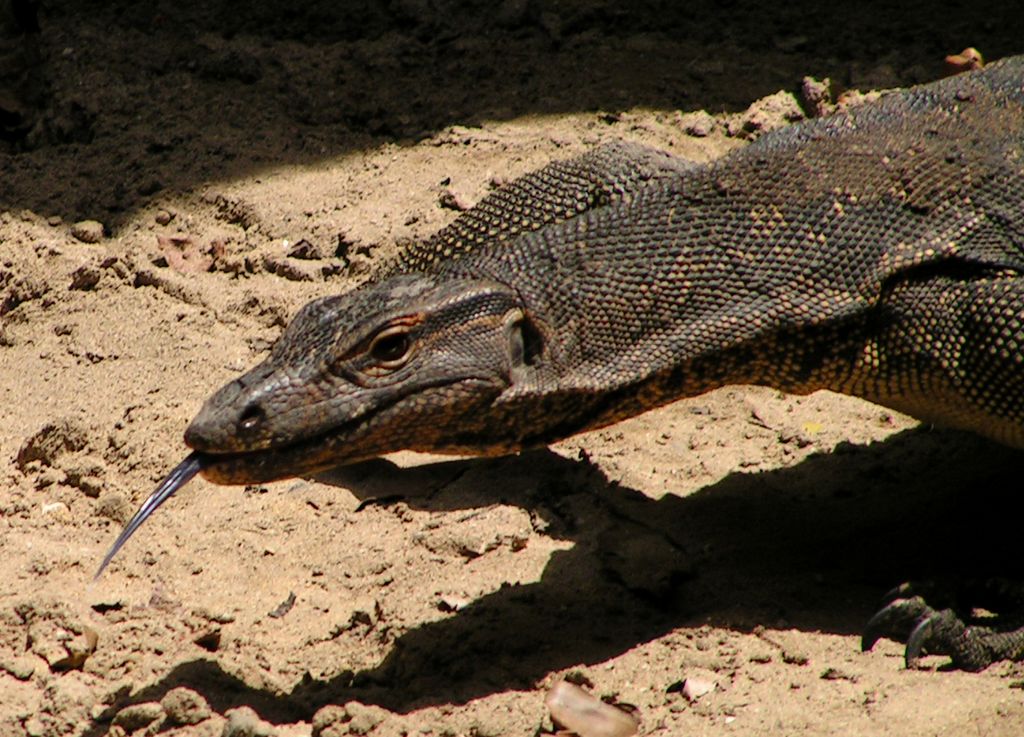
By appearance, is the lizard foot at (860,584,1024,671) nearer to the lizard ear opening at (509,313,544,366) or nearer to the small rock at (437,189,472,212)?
the lizard ear opening at (509,313,544,366)

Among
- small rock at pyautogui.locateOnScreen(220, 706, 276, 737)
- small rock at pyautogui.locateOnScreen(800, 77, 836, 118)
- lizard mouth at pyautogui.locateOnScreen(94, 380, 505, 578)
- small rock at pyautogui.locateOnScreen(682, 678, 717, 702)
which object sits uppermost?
small rock at pyautogui.locateOnScreen(800, 77, 836, 118)

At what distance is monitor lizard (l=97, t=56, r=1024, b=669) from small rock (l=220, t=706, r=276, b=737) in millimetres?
579

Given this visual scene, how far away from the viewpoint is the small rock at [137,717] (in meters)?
4.23

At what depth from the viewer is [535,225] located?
188 inches

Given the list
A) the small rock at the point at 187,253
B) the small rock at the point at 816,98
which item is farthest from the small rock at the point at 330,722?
the small rock at the point at 816,98

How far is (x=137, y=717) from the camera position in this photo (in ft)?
13.9

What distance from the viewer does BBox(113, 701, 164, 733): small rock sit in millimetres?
4227

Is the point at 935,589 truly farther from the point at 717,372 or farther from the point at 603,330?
the point at 603,330

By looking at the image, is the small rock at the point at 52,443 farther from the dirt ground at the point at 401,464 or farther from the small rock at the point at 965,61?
the small rock at the point at 965,61

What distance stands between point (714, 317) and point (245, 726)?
172 cm

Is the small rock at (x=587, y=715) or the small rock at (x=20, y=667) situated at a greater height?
the small rock at (x=587, y=715)

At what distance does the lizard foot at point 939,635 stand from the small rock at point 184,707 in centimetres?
187

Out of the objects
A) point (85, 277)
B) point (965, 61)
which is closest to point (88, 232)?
point (85, 277)

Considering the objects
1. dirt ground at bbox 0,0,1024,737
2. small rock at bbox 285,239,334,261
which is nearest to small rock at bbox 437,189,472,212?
dirt ground at bbox 0,0,1024,737
